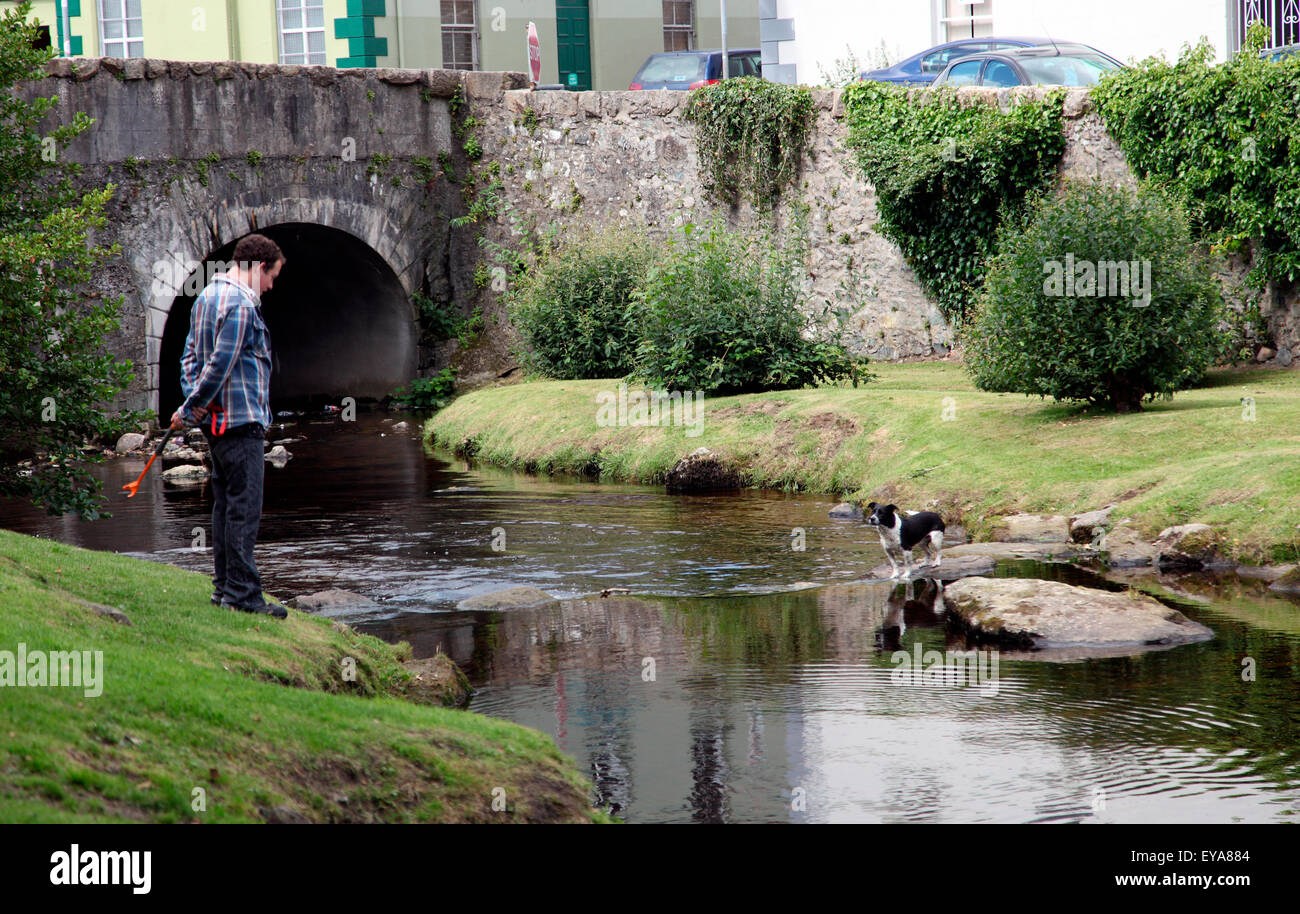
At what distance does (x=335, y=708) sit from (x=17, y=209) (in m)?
7.69

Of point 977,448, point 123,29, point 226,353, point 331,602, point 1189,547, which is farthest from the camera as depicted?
point 123,29

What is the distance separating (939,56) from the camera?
26531 millimetres

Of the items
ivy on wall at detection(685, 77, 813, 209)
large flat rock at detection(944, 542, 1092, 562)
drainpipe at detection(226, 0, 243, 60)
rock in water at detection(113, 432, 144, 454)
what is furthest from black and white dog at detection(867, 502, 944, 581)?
drainpipe at detection(226, 0, 243, 60)

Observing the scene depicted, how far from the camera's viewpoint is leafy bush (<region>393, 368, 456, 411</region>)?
26.9 metres

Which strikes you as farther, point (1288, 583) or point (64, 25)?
point (64, 25)

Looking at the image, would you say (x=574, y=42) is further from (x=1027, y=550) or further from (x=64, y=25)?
A: (x=1027, y=550)

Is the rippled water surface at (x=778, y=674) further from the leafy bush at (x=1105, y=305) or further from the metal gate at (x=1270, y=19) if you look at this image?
the metal gate at (x=1270, y=19)

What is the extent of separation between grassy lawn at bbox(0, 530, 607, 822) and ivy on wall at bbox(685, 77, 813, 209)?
58.7 ft

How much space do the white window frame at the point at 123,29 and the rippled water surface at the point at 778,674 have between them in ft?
80.9

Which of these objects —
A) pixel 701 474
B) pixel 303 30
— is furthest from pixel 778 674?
pixel 303 30

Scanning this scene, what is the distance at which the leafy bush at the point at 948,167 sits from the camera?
20.6 meters

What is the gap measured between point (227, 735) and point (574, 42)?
1394 inches

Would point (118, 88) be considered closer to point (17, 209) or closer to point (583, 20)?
point (17, 209)
